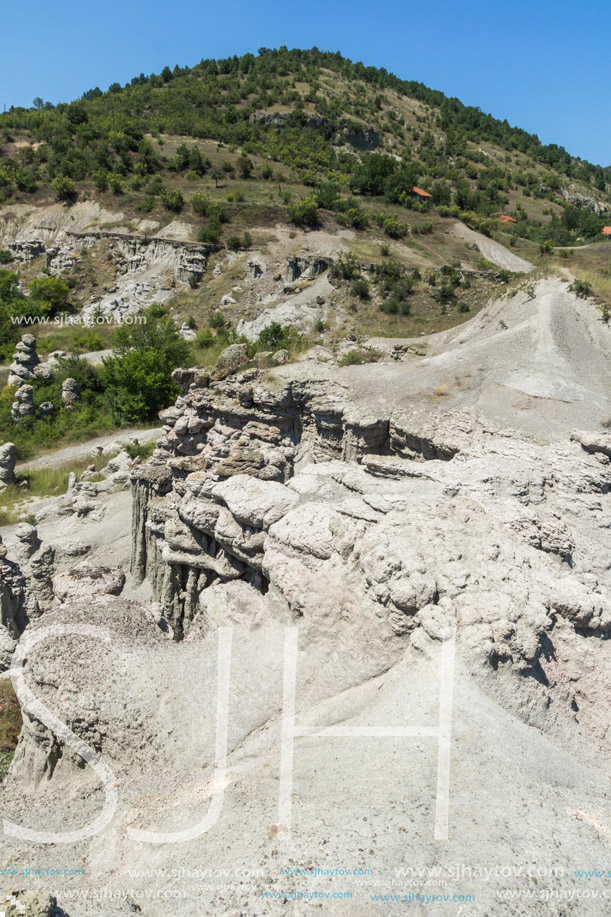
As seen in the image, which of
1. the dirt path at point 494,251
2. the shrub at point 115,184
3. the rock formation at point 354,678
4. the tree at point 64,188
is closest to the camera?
the rock formation at point 354,678

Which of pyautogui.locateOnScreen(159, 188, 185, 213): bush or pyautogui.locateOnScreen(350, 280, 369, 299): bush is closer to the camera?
pyautogui.locateOnScreen(350, 280, 369, 299): bush

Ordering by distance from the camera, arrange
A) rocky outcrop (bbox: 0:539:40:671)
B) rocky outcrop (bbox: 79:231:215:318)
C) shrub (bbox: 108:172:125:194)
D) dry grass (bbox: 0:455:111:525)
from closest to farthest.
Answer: rocky outcrop (bbox: 0:539:40:671), dry grass (bbox: 0:455:111:525), rocky outcrop (bbox: 79:231:215:318), shrub (bbox: 108:172:125:194)

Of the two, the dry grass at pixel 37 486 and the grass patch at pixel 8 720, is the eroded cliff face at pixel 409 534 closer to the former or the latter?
the grass patch at pixel 8 720

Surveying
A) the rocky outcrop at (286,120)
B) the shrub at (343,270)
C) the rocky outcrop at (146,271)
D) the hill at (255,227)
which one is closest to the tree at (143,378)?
the hill at (255,227)

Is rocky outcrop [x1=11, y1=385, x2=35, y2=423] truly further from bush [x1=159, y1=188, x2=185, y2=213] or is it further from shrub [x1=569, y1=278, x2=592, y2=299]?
bush [x1=159, y1=188, x2=185, y2=213]

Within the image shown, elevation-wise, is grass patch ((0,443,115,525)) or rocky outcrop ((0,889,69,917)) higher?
rocky outcrop ((0,889,69,917))

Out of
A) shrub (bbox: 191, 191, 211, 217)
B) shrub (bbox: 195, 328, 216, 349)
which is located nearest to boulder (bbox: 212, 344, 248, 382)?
shrub (bbox: 195, 328, 216, 349)

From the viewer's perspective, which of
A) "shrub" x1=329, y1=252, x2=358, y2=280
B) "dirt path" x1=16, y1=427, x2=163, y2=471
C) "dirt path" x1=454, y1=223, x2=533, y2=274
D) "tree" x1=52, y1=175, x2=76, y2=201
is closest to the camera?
"dirt path" x1=16, y1=427, x2=163, y2=471
